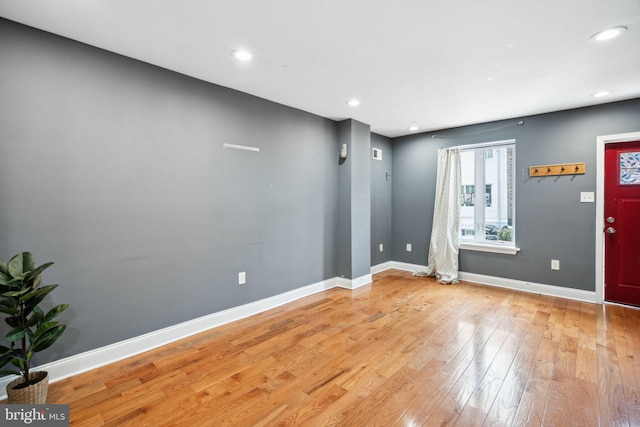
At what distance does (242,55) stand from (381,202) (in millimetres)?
3431

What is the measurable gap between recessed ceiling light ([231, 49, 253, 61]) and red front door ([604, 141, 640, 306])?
4.16 m

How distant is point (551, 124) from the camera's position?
12.2 feet

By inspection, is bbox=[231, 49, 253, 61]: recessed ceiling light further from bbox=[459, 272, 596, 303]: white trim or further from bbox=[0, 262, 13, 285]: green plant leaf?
bbox=[459, 272, 596, 303]: white trim

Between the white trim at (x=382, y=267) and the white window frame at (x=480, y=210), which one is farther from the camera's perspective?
the white trim at (x=382, y=267)

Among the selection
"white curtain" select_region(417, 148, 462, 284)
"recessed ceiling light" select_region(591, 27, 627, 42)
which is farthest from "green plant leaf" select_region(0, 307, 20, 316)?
"white curtain" select_region(417, 148, 462, 284)

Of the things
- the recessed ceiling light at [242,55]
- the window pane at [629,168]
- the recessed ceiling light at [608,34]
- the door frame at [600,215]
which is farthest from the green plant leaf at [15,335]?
the window pane at [629,168]

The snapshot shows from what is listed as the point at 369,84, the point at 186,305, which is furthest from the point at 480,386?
the point at 369,84

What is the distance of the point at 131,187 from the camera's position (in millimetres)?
2336

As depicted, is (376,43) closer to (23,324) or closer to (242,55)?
(242,55)

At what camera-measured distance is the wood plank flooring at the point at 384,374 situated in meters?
1.69

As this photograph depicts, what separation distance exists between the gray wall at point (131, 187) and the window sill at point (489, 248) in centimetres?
286

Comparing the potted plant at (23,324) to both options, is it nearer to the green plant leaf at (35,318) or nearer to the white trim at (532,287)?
the green plant leaf at (35,318)

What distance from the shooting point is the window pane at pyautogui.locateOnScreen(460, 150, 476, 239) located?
15.0 feet

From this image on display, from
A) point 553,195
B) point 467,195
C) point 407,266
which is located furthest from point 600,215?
point 407,266
